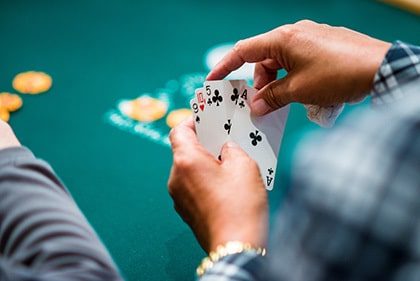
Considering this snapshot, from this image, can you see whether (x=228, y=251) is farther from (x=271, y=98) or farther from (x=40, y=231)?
(x=271, y=98)

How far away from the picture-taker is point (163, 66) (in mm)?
1583

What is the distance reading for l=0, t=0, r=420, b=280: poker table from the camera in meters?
1.07

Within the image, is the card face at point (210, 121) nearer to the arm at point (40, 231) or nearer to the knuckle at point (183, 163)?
the knuckle at point (183, 163)

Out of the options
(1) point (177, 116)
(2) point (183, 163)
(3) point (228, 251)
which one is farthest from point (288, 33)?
(1) point (177, 116)

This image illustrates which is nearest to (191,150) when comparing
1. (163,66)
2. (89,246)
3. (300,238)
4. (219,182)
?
(219,182)

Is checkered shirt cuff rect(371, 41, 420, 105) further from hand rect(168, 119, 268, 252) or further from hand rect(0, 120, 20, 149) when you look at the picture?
hand rect(0, 120, 20, 149)

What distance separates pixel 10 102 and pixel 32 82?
0.37ft

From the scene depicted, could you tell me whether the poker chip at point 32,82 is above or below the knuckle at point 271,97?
below

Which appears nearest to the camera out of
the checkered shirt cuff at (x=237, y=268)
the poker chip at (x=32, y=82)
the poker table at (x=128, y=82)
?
the checkered shirt cuff at (x=237, y=268)

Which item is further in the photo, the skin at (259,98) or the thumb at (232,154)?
the thumb at (232,154)

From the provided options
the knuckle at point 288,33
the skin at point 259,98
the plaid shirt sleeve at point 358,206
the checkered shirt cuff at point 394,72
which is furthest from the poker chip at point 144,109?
the plaid shirt sleeve at point 358,206

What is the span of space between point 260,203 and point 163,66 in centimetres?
101

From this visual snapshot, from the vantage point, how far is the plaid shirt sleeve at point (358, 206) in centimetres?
36

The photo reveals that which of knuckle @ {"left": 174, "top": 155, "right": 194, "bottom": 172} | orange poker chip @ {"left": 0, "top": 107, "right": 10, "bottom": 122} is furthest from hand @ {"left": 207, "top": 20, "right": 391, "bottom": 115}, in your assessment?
orange poker chip @ {"left": 0, "top": 107, "right": 10, "bottom": 122}
